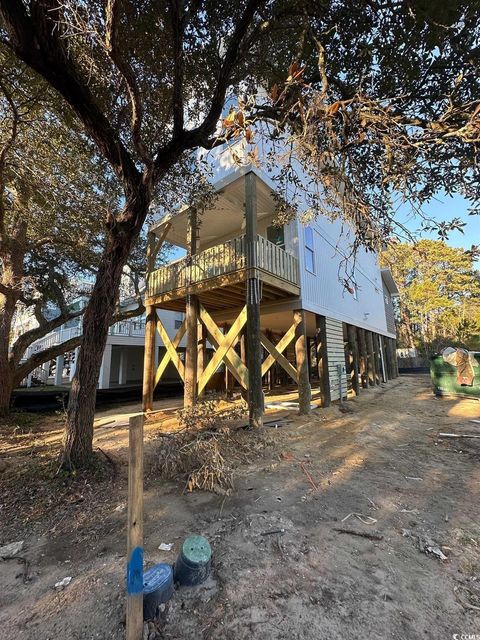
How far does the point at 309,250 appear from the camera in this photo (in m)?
9.00

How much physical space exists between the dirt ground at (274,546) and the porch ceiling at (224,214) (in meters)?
5.93

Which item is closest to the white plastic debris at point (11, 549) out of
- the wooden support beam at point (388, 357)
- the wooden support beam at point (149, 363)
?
the wooden support beam at point (149, 363)

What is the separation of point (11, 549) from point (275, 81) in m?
6.68

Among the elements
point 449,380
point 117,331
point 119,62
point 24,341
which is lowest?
point 449,380

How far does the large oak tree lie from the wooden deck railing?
9.33 feet

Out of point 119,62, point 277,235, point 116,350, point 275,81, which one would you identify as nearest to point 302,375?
point 277,235

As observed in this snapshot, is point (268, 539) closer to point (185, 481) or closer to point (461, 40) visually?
point (185, 481)

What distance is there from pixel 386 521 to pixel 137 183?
15.9 ft

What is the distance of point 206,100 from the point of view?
5.22m

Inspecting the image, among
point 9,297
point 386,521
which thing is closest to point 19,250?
point 9,297

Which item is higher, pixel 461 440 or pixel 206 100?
pixel 206 100

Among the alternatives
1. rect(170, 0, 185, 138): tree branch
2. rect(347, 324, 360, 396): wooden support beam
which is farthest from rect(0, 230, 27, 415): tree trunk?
rect(347, 324, 360, 396): wooden support beam

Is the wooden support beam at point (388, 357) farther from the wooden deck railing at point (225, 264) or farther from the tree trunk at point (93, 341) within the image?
the tree trunk at point (93, 341)

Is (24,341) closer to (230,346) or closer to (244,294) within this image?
(230,346)
